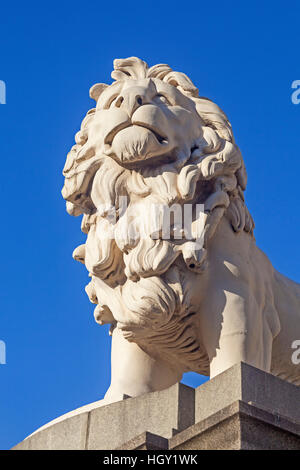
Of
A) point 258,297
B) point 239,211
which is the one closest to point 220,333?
point 258,297

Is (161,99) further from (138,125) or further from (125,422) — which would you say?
(125,422)

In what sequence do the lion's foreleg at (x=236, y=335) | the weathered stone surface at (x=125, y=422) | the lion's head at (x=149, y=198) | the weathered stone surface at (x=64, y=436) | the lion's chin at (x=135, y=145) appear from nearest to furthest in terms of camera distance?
1. the weathered stone surface at (x=125, y=422)
2. the weathered stone surface at (x=64, y=436)
3. the lion's foreleg at (x=236, y=335)
4. the lion's head at (x=149, y=198)
5. the lion's chin at (x=135, y=145)

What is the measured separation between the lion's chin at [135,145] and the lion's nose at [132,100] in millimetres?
151

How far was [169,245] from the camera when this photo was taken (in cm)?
638

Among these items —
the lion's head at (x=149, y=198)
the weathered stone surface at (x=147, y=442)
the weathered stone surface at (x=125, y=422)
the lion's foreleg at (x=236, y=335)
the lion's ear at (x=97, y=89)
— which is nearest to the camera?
the weathered stone surface at (x=147, y=442)

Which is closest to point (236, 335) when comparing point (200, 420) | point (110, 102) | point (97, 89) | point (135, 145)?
point (200, 420)

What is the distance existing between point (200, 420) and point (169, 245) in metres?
1.66

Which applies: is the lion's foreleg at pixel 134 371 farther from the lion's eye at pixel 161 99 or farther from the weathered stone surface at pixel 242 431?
the weathered stone surface at pixel 242 431

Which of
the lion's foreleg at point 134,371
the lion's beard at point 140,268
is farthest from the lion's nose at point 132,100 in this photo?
the lion's foreleg at point 134,371

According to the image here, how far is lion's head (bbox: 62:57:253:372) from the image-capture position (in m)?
6.37

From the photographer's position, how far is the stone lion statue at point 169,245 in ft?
20.9

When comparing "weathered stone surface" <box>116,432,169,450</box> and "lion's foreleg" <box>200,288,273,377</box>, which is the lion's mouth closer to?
"lion's foreleg" <box>200,288,273,377</box>
